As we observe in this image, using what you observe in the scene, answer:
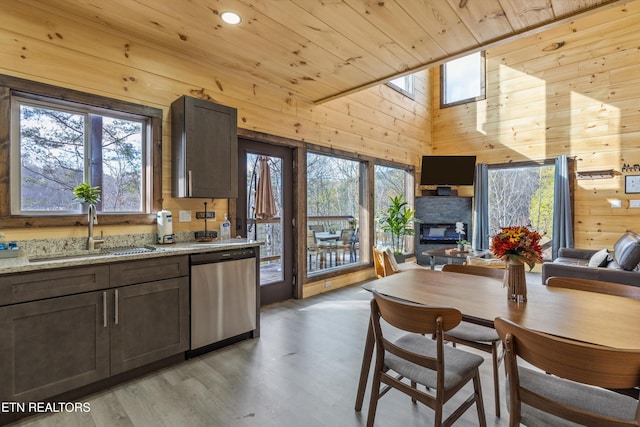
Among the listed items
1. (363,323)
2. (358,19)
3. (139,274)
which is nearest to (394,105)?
(358,19)

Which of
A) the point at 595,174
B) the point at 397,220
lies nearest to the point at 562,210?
the point at 595,174

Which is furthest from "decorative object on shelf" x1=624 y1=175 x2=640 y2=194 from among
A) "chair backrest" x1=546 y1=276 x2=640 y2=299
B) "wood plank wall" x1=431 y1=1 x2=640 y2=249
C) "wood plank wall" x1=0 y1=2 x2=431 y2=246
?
"chair backrest" x1=546 y1=276 x2=640 y2=299

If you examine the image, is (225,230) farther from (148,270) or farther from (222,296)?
(148,270)

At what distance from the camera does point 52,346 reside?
6.73 feet

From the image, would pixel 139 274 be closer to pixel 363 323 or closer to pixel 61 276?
pixel 61 276

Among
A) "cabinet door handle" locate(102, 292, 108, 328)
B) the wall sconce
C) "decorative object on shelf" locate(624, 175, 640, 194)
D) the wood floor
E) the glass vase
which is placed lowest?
the wood floor

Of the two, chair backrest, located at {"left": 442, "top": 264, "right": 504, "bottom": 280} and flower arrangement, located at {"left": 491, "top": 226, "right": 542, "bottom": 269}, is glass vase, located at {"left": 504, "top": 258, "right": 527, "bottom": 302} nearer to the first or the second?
flower arrangement, located at {"left": 491, "top": 226, "right": 542, "bottom": 269}

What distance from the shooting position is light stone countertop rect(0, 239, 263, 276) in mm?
1954

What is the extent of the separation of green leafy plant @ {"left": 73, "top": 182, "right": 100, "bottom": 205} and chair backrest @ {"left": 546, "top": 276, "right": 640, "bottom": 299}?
350 cm

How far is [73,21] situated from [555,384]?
4.09 meters

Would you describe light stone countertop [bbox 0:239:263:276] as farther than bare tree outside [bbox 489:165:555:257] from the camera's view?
No

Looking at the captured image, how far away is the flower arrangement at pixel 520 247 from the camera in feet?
5.77

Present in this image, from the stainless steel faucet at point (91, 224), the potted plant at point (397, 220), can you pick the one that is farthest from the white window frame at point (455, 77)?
the stainless steel faucet at point (91, 224)

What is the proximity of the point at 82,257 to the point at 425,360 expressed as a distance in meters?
2.41
